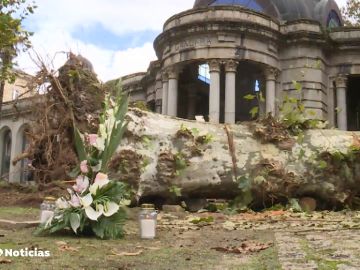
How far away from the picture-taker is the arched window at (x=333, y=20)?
2906cm

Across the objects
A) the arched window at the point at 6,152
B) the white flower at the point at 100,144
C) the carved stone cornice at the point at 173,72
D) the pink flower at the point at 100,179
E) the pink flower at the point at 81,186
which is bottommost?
the pink flower at the point at 81,186

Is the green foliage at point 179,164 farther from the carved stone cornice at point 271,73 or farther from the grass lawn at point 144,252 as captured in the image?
the carved stone cornice at point 271,73

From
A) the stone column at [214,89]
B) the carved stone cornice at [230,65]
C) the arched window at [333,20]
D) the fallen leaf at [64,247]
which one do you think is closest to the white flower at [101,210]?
the fallen leaf at [64,247]

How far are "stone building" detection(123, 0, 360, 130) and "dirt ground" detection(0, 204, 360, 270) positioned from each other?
14750 millimetres

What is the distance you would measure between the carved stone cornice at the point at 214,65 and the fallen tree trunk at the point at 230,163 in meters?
13.5

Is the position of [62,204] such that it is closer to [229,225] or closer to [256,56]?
[229,225]

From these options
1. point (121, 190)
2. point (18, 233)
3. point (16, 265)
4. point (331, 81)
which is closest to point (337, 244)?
point (121, 190)

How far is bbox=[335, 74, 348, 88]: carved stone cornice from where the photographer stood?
2522 centimetres

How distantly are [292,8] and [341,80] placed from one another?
4715 mm

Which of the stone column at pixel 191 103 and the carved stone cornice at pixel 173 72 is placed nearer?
the carved stone cornice at pixel 173 72

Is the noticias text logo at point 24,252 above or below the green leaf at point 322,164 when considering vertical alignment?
below

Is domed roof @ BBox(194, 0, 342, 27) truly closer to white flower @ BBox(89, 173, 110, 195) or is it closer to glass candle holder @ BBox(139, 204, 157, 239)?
white flower @ BBox(89, 173, 110, 195)

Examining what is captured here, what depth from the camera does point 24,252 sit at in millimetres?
4129

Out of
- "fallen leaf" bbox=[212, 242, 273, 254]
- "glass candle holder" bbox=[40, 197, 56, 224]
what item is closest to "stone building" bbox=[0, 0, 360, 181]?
"glass candle holder" bbox=[40, 197, 56, 224]
